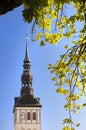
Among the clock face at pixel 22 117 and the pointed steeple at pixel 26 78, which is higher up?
the pointed steeple at pixel 26 78

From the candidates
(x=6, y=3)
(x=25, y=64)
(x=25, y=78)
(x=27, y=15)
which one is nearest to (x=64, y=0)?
(x=27, y=15)

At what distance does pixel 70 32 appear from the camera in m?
7.12

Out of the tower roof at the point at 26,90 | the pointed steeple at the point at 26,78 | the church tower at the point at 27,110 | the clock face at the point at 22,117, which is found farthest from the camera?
the clock face at the point at 22,117

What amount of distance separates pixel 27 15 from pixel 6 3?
374 millimetres

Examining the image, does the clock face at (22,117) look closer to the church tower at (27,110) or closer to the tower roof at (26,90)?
the church tower at (27,110)

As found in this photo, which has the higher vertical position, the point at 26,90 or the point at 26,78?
the point at 26,78

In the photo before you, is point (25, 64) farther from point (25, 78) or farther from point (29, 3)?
point (29, 3)

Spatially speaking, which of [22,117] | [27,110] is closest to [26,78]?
Answer: [27,110]

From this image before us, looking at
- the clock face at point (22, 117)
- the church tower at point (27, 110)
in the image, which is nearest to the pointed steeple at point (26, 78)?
the church tower at point (27, 110)

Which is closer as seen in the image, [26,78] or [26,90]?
[26,78]

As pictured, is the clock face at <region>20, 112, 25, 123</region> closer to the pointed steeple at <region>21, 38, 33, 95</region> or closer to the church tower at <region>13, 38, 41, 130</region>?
the church tower at <region>13, 38, 41, 130</region>

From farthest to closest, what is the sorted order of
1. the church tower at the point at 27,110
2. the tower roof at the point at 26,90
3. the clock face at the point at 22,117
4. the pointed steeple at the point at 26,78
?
1. the clock face at the point at 22,117
2. the church tower at the point at 27,110
3. the tower roof at the point at 26,90
4. the pointed steeple at the point at 26,78

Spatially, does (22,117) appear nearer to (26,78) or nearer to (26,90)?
(26,90)

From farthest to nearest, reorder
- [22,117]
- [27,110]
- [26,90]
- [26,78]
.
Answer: [22,117], [27,110], [26,90], [26,78]
